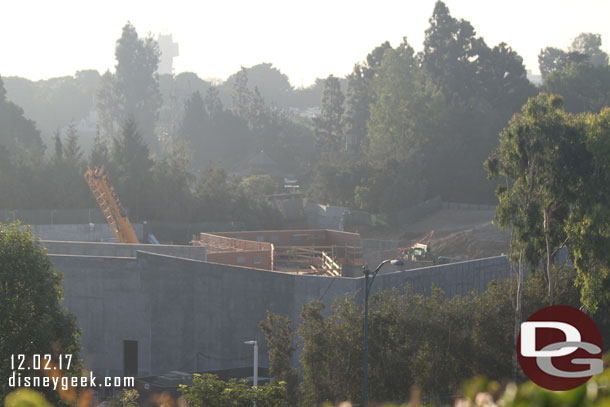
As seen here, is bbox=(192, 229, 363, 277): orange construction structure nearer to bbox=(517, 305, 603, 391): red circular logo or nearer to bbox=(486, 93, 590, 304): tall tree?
bbox=(486, 93, 590, 304): tall tree

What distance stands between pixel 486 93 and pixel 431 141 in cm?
1673

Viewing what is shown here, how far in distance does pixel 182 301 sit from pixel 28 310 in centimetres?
1620

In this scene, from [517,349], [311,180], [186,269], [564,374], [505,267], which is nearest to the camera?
[564,374]

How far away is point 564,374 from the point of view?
736 inches

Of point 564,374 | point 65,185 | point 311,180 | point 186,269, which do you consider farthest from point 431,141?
point 564,374

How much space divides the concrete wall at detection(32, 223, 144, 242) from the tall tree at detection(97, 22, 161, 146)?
10683 cm

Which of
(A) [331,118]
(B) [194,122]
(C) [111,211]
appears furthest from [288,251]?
(B) [194,122]

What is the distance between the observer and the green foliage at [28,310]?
70.0ft

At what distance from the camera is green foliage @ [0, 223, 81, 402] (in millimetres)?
21328

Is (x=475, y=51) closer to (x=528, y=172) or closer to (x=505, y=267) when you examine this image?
(x=505, y=267)

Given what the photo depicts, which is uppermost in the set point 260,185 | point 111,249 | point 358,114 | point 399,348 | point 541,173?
point 358,114

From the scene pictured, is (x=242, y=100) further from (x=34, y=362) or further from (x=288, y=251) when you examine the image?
(x=34, y=362)

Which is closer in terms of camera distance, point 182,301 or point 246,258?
point 182,301

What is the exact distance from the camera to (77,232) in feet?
230
